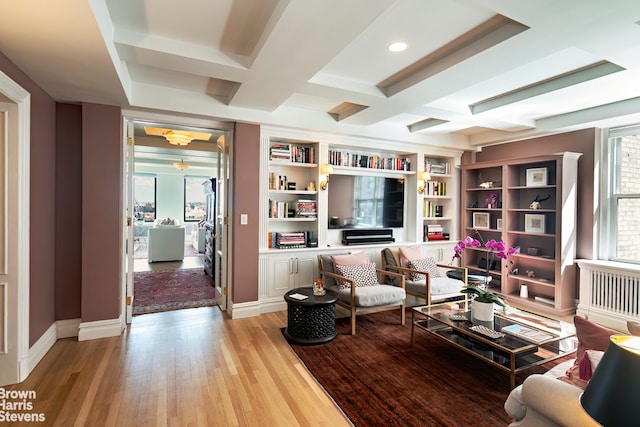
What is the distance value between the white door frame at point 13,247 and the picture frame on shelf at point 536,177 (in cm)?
561

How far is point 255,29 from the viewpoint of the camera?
2281 mm

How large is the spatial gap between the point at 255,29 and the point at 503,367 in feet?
9.81

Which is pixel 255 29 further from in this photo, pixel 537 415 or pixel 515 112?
pixel 515 112

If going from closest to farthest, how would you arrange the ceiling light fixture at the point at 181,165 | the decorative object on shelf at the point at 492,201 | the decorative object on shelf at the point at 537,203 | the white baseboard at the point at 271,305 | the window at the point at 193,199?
the white baseboard at the point at 271,305 < the decorative object on shelf at the point at 537,203 < the decorative object on shelf at the point at 492,201 < the ceiling light fixture at the point at 181,165 < the window at the point at 193,199

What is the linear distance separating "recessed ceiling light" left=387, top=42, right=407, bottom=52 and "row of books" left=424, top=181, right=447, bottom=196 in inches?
125

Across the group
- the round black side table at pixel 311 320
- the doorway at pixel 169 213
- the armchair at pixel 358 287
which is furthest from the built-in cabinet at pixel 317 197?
the round black side table at pixel 311 320

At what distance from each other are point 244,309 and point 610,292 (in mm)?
4396

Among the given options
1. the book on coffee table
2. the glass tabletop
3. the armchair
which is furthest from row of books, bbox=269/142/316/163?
the book on coffee table

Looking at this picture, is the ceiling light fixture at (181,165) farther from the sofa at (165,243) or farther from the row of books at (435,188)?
the row of books at (435,188)

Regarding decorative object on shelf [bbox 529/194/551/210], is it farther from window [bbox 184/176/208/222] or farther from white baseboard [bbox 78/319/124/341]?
window [bbox 184/176/208/222]

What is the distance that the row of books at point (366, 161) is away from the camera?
15.4 feet

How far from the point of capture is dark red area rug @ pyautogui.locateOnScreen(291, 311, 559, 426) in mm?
2117

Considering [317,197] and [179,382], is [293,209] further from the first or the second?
[179,382]

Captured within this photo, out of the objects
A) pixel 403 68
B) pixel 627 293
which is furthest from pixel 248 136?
pixel 627 293
